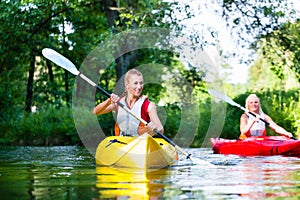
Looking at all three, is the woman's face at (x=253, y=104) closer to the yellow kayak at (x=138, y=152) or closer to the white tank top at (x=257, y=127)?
the white tank top at (x=257, y=127)

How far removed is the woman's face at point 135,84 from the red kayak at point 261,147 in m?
3.06

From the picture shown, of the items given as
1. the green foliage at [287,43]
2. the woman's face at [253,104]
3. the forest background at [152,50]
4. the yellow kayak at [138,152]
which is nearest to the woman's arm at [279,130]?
the woman's face at [253,104]

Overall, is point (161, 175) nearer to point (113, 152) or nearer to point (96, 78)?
point (113, 152)

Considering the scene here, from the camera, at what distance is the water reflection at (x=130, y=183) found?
13.9ft

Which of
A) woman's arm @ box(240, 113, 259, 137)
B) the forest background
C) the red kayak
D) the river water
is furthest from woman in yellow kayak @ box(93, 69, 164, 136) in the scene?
the forest background

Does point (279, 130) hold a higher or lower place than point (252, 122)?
lower

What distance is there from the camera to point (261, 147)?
9406 millimetres

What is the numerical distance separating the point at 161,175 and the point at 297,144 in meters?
3.83

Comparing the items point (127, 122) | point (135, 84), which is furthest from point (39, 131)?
point (135, 84)

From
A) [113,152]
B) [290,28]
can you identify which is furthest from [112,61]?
[113,152]

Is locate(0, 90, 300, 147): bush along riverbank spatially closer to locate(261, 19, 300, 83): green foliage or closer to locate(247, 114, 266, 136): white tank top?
locate(261, 19, 300, 83): green foliage

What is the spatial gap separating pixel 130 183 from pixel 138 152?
59.1 inches

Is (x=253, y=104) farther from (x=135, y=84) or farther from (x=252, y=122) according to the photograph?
(x=135, y=84)

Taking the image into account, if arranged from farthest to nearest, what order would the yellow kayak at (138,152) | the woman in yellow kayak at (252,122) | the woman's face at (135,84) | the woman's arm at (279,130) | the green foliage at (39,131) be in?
the green foliage at (39,131) < the woman in yellow kayak at (252,122) < the woman's arm at (279,130) < the woman's face at (135,84) < the yellow kayak at (138,152)
